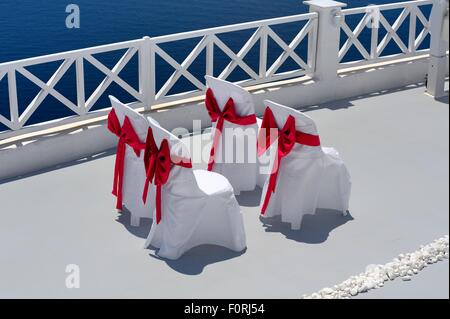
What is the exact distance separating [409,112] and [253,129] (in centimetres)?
269

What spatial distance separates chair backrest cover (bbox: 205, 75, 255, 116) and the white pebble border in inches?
73.0

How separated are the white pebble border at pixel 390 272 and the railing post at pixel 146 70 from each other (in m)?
3.31

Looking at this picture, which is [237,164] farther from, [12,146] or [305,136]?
[12,146]

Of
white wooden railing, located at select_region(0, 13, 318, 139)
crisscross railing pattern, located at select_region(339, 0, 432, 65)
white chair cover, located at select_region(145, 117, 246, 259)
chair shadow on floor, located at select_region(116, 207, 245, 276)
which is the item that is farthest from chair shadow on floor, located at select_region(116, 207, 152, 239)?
crisscross railing pattern, located at select_region(339, 0, 432, 65)

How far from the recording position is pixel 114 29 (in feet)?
62.8

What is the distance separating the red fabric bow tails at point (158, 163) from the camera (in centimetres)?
691

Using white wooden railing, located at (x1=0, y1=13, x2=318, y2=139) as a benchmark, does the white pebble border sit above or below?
below

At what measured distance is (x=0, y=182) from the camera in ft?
27.7

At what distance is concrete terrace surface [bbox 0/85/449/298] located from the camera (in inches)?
266

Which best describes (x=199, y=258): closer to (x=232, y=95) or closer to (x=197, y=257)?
(x=197, y=257)

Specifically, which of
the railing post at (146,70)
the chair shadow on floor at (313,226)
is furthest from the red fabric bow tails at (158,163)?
the railing post at (146,70)

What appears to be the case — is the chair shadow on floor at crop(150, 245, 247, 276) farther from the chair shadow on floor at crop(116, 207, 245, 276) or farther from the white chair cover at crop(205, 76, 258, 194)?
the white chair cover at crop(205, 76, 258, 194)

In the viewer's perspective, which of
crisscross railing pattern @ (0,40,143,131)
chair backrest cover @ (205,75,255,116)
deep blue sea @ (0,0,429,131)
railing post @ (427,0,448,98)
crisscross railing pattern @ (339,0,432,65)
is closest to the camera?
chair backrest cover @ (205,75,255,116)
